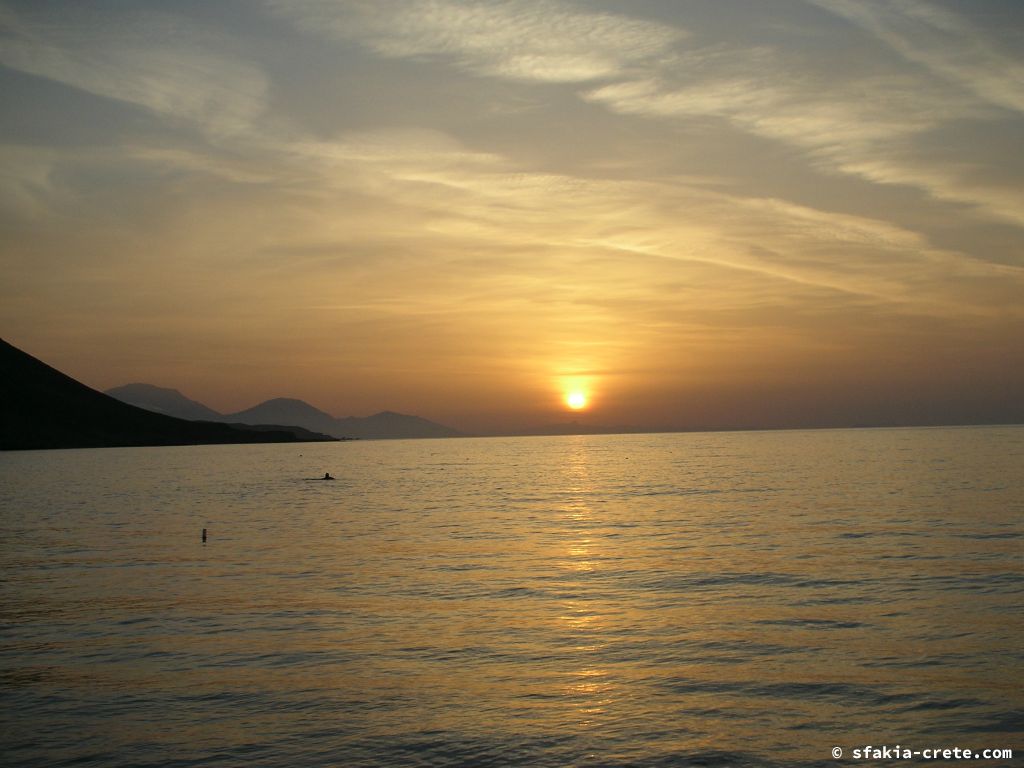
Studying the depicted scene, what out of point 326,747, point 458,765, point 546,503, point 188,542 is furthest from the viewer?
point 546,503

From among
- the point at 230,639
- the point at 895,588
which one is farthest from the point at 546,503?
the point at 230,639

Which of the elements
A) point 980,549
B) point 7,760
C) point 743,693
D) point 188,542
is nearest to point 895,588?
point 980,549

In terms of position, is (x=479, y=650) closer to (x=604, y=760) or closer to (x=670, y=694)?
(x=670, y=694)

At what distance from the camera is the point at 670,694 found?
853 inches

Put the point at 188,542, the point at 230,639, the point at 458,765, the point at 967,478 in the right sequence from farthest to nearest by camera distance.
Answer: the point at 967,478 < the point at 188,542 < the point at 230,639 < the point at 458,765

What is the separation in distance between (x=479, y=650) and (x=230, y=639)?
29.1 feet

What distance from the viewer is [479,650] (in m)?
26.2

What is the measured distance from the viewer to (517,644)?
88.4ft

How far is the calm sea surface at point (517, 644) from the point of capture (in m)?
Answer: 19.0

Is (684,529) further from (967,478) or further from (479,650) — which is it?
(967,478)

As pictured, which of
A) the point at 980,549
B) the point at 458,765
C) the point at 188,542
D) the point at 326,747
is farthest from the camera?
the point at 188,542

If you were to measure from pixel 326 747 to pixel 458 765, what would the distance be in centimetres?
324

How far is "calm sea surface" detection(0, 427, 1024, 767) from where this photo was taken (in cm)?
1897

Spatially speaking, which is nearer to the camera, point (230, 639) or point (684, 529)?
point (230, 639)
